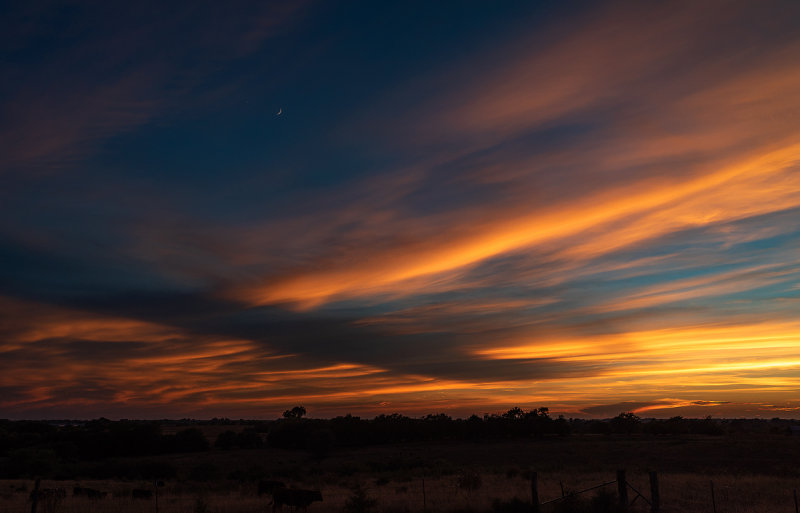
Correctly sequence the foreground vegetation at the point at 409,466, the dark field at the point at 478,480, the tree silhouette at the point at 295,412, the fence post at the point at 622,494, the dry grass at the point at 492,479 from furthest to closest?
the tree silhouette at the point at 295,412 → the foreground vegetation at the point at 409,466 → the dry grass at the point at 492,479 → the dark field at the point at 478,480 → the fence post at the point at 622,494

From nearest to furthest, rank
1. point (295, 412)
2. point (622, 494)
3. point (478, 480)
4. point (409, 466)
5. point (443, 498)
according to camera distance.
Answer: point (622, 494) → point (443, 498) → point (478, 480) → point (409, 466) → point (295, 412)

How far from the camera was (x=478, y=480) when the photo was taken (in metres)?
36.1

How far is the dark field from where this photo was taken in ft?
89.5

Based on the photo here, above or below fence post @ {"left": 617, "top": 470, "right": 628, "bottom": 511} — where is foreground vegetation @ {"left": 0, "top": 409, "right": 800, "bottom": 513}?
below

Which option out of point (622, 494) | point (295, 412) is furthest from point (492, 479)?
point (295, 412)

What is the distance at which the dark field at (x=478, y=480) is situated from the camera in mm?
27281

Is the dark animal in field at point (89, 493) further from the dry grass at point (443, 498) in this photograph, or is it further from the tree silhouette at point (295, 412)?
the tree silhouette at point (295, 412)

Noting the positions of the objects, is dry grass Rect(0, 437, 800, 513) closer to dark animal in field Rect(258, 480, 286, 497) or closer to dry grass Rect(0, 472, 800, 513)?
dry grass Rect(0, 472, 800, 513)

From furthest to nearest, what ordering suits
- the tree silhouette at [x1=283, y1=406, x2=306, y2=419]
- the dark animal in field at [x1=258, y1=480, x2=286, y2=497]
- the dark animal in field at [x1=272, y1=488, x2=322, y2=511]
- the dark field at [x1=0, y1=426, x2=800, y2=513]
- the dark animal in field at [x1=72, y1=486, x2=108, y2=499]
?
the tree silhouette at [x1=283, y1=406, x2=306, y2=419]
the dark animal in field at [x1=72, y1=486, x2=108, y2=499]
the dark animal in field at [x1=258, y1=480, x2=286, y2=497]
the dark field at [x1=0, y1=426, x2=800, y2=513]
the dark animal in field at [x1=272, y1=488, x2=322, y2=511]

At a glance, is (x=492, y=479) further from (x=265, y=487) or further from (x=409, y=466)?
(x=409, y=466)

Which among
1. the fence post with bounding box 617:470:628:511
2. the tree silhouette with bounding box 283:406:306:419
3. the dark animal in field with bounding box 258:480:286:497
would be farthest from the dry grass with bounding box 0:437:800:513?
the tree silhouette with bounding box 283:406:306:419

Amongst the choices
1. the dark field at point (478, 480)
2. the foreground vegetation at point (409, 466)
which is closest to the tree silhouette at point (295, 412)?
the foreground vegetation at point (409, 466)

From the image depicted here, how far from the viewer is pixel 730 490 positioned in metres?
32.9

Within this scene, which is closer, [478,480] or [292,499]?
[292,499]
